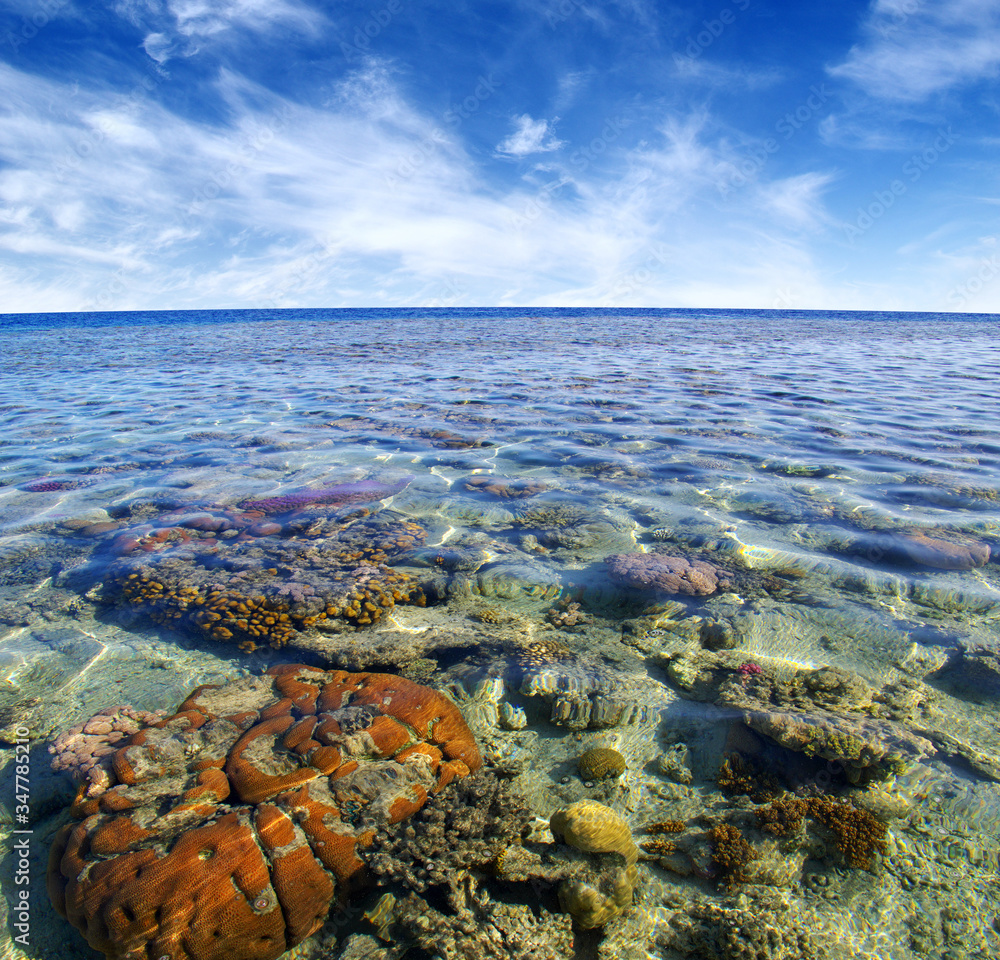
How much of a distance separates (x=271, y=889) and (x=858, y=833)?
2994 mm

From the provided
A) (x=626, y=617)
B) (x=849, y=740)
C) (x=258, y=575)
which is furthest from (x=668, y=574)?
(x=258, y=575)

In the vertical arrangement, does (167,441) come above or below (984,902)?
above

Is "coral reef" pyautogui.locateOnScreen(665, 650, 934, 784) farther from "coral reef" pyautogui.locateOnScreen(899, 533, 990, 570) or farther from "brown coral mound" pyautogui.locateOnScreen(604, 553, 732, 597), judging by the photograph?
"coral reef" pyautogui.locateOnScreen(899, 533, 990, 570)

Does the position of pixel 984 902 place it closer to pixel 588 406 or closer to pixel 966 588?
pixel 966 588

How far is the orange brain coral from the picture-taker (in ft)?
8.03

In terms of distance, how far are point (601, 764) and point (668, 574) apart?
2.44 metres

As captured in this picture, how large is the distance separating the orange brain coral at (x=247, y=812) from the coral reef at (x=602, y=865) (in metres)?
0.77

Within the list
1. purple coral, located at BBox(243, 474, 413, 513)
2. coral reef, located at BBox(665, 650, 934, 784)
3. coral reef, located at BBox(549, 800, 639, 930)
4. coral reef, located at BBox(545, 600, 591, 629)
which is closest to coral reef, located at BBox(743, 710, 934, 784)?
coral reef, located at BBox(665, 650, 934, 784)

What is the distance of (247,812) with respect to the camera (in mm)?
2842

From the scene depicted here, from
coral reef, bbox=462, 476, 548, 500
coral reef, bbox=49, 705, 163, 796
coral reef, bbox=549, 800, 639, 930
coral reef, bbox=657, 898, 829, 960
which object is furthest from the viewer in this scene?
coral reef, bbox=462, 476, 548, 500

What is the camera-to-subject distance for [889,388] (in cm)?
1633

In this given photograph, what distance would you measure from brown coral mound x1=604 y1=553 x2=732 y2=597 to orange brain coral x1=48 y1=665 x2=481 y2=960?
246 cm

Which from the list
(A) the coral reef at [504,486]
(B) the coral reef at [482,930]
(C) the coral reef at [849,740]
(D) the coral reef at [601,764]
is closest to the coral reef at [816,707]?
(C) the coral reef at [849,740]

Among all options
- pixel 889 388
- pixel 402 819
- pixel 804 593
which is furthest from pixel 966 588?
pixel 889 388
